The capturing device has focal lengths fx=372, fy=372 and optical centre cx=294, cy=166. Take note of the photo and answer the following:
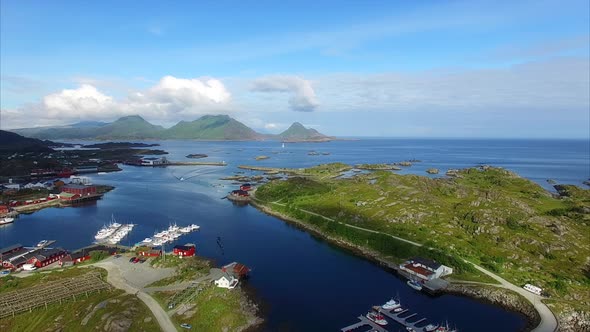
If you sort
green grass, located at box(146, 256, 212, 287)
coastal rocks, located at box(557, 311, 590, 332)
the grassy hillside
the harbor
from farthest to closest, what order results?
the grassy hillside < green grass, located at box(146, 256, 212, 287) < coastal rocks, located at box(557, 311, 590, 332) < the harbor

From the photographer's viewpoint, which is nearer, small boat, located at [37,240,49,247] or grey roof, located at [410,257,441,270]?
grey roof, located at [410,257,441,270]

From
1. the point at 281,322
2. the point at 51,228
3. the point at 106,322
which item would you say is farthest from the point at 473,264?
the point at 51,228

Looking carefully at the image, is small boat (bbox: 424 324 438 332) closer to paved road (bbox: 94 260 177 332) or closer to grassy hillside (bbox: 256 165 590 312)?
grassy hillside (bbox: 256 165 590 312)

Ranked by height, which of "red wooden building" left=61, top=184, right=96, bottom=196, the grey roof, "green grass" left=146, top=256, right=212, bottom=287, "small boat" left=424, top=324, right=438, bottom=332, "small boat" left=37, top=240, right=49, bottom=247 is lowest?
"small boat" left=424, top=324, right=438, bottom=332

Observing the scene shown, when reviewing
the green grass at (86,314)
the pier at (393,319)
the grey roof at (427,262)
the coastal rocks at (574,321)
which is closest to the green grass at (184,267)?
the green grass at (86,314)

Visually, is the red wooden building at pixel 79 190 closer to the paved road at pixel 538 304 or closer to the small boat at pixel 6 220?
the small boat at pixel 6 220

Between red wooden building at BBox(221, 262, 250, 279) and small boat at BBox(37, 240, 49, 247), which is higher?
red wooden building at BBox(221, 262, 250, 279)

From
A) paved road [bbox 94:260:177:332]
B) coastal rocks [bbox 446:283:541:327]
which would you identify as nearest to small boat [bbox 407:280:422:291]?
coastal rocks [bbox 446:283:541:327]

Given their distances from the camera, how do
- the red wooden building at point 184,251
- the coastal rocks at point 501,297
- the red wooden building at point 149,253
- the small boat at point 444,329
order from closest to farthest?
the small boat at point 444,329
the coastal rocks at point 501,297
the red wooden building at point 149,253
the red wooden building at point 184,251
